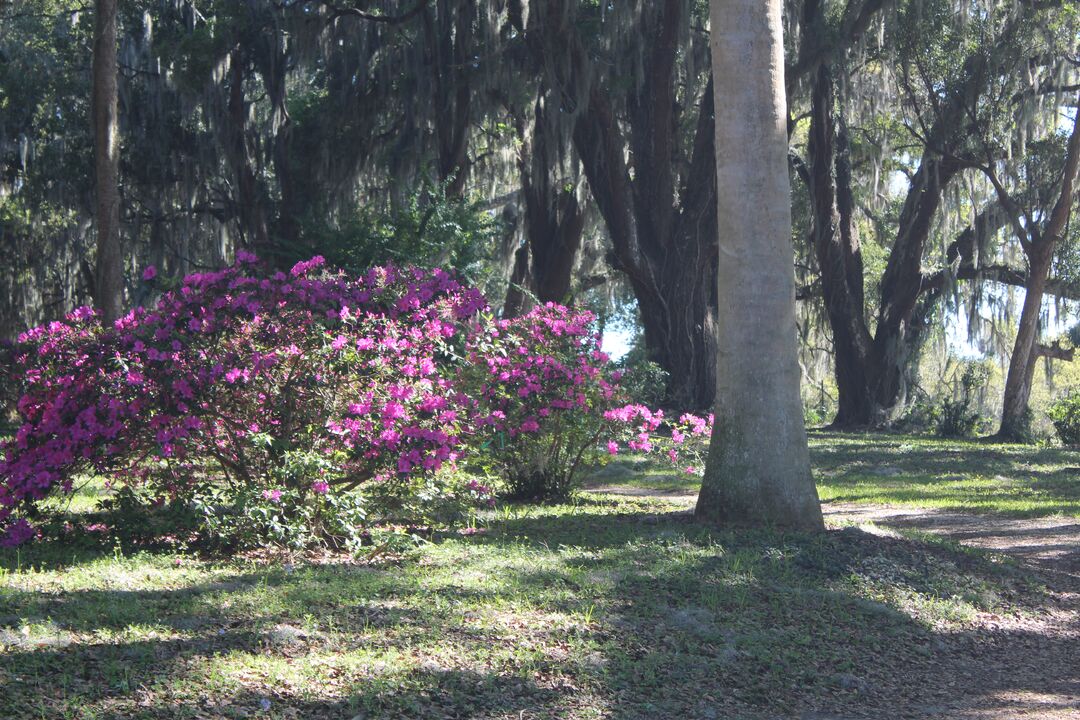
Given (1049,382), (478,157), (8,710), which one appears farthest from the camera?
(1049,382)

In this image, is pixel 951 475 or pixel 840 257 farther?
pixel 840 257

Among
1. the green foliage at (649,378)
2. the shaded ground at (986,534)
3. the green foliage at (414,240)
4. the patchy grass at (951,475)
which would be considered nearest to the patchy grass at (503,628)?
the shaded ground at (986,534)

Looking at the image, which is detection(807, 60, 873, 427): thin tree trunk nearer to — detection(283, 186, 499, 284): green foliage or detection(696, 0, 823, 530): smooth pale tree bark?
detection(283, 186, 499, 284): green foliage

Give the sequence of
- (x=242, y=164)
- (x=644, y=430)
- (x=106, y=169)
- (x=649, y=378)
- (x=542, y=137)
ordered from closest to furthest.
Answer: (x=644, y=430) < (x=106, y=169) < (x=649, y=378) < (x=542, y=137) < (x=242, y=164)

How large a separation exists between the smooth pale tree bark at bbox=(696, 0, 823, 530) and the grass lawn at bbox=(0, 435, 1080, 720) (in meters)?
0.44

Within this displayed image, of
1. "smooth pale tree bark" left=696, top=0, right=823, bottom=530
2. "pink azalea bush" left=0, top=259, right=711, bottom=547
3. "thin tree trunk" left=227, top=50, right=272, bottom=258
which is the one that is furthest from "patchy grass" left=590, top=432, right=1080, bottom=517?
"thin tree trunk" left=227, top=50, right=272, bottom=258

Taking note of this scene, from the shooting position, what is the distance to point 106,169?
37.3 ft

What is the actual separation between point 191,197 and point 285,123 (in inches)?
108

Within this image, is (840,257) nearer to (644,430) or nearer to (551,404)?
(644,430)

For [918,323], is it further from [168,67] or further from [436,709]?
[436,709]

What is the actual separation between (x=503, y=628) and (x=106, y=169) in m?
8.03

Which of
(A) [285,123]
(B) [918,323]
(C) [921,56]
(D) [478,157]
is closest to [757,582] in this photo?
(A) [285,123]

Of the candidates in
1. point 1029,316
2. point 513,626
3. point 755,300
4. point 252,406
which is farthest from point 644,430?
point 1029,316

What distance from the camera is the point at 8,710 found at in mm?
4008
